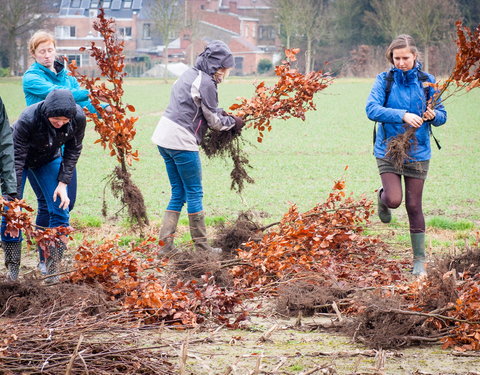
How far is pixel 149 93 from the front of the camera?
44.6 m

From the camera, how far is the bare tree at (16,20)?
63.3m

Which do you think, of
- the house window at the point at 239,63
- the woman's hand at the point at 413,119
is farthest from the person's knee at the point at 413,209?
the house window at the point at 239,63

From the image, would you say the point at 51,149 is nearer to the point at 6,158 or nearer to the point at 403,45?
the point at 6,158

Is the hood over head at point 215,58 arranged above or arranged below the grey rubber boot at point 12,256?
above

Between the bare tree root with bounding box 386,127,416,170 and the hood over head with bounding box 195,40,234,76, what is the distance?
1.64m

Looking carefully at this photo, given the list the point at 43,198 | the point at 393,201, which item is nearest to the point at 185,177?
the point at 43,198

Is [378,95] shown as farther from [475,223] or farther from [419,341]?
[475,223]

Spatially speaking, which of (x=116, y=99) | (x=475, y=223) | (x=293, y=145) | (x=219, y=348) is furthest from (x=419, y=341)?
(x=293, y=145)

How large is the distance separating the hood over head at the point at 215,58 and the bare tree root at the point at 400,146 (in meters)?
1.64

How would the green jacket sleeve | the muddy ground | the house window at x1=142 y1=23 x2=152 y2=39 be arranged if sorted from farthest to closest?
the house window at x1=142 y1=23 x2=152 y2=39 → the green jacket sleeve → the muddy ground

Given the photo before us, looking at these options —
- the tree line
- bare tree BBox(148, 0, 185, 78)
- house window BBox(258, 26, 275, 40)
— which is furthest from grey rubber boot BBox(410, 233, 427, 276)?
house window BBox(258, 26, 275, 40)

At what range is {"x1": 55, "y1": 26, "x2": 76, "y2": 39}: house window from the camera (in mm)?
97750

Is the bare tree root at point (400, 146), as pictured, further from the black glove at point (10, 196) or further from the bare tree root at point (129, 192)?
the black glove at point (10, 196)

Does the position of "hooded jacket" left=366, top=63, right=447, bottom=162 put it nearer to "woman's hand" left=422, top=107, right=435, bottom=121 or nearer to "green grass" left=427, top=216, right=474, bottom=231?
"woman's hand" left=422, top=107, right=435, bottom=121
